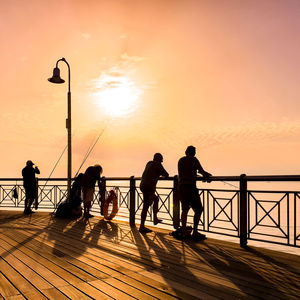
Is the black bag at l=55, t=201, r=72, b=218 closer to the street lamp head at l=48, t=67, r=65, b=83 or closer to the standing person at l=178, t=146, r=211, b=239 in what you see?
the street lamp head at l=48, t=67, r=65, b=83

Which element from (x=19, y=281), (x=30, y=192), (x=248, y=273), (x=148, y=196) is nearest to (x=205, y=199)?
(x=148, y=196)

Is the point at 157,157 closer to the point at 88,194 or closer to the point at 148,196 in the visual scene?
the point at 148,196

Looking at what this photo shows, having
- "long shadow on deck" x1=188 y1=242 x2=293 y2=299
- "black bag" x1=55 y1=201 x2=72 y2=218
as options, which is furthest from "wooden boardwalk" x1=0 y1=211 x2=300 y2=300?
"black bag" x1=55 y1=201 x2=72 y2=218

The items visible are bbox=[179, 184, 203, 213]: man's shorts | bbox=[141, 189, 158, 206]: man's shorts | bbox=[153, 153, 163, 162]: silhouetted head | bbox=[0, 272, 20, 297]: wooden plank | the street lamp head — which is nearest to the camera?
bbox=[0, 272, 20, 297]: wooden plank

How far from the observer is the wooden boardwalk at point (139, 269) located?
338cm

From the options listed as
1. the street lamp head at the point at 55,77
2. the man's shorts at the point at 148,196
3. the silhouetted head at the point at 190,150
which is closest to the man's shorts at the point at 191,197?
the silhouetted head at the point at 190,150

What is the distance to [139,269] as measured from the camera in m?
4.25

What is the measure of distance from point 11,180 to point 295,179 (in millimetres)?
13000

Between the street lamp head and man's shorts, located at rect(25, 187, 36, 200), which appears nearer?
the street lamp head

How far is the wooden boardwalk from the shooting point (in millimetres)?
3375

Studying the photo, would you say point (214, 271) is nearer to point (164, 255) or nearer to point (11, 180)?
point (164, 255)

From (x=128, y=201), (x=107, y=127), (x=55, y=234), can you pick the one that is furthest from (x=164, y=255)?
→ (x=107, y=127)

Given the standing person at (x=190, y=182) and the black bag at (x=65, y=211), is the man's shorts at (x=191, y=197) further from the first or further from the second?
the black bag at (x=65, y=211)

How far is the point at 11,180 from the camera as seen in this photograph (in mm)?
14188
